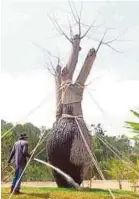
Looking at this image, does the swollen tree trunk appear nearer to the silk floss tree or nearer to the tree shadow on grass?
the silk floss tree

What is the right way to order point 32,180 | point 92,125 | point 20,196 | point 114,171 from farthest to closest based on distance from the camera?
1. point 32,180
2. point 114,171
3. point 92,125
4. point 20,196

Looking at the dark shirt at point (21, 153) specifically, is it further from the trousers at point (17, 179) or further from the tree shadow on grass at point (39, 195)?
the tree shadow on grass at point (39, 195)

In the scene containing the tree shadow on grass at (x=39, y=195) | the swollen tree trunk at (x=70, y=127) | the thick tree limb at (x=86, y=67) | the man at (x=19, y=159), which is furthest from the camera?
the thick tree limb at (x=86, y=67)

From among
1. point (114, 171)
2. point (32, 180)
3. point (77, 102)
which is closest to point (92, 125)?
point (77, 102)

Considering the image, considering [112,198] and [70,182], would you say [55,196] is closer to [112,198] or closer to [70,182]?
[112,198]

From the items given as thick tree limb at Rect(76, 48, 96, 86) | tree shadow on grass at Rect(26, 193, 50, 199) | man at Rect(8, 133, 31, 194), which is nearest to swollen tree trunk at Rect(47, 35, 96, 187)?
thick tree limb at Rect(76, 48, 96, 86)

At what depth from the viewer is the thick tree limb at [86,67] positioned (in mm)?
5898

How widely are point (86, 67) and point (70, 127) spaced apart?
0.78 meters

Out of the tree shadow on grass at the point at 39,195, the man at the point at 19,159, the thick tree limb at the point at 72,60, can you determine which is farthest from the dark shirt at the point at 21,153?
the thick tree limb at the point at 72,60

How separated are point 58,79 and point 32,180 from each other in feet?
27.0

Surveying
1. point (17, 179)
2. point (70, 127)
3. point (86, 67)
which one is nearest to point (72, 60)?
point (86, 67)

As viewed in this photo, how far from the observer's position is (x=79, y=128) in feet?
18.6

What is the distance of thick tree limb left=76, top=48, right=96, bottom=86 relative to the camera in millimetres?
5898

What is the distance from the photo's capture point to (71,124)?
5.77m
